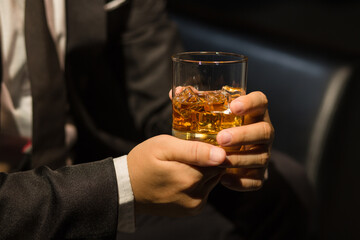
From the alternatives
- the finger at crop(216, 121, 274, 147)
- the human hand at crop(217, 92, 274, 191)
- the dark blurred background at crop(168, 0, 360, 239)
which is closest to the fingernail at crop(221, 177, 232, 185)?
the human hand at crop(217, 92, 274, 191)

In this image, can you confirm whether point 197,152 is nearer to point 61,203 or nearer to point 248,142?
point 248,142

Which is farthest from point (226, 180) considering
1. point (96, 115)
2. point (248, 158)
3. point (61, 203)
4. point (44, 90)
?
point (96, 115)

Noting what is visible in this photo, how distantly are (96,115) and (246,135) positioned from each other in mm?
828

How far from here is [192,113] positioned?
688mm

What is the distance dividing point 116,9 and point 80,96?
341 mm

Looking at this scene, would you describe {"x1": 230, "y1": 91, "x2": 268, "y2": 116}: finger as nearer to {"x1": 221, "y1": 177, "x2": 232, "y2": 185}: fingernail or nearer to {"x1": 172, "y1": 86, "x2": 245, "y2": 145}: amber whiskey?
{"x1": 172, "y1": 86, "x2": 245, "y2": 145}: amber whiskey

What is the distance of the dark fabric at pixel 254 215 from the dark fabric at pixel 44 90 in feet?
1.07

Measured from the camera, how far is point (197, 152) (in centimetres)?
64

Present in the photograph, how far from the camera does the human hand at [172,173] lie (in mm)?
647

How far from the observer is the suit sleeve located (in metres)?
0.68

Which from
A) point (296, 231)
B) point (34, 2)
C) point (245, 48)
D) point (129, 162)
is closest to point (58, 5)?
point (34, 2)

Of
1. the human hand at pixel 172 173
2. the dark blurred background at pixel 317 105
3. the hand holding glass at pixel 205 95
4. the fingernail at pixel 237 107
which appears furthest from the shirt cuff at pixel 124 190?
the dark blurred background at pixel 317 105

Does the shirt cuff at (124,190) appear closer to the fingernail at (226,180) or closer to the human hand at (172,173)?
the human hand at (172,173)

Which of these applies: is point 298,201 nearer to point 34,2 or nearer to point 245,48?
point 245,48
